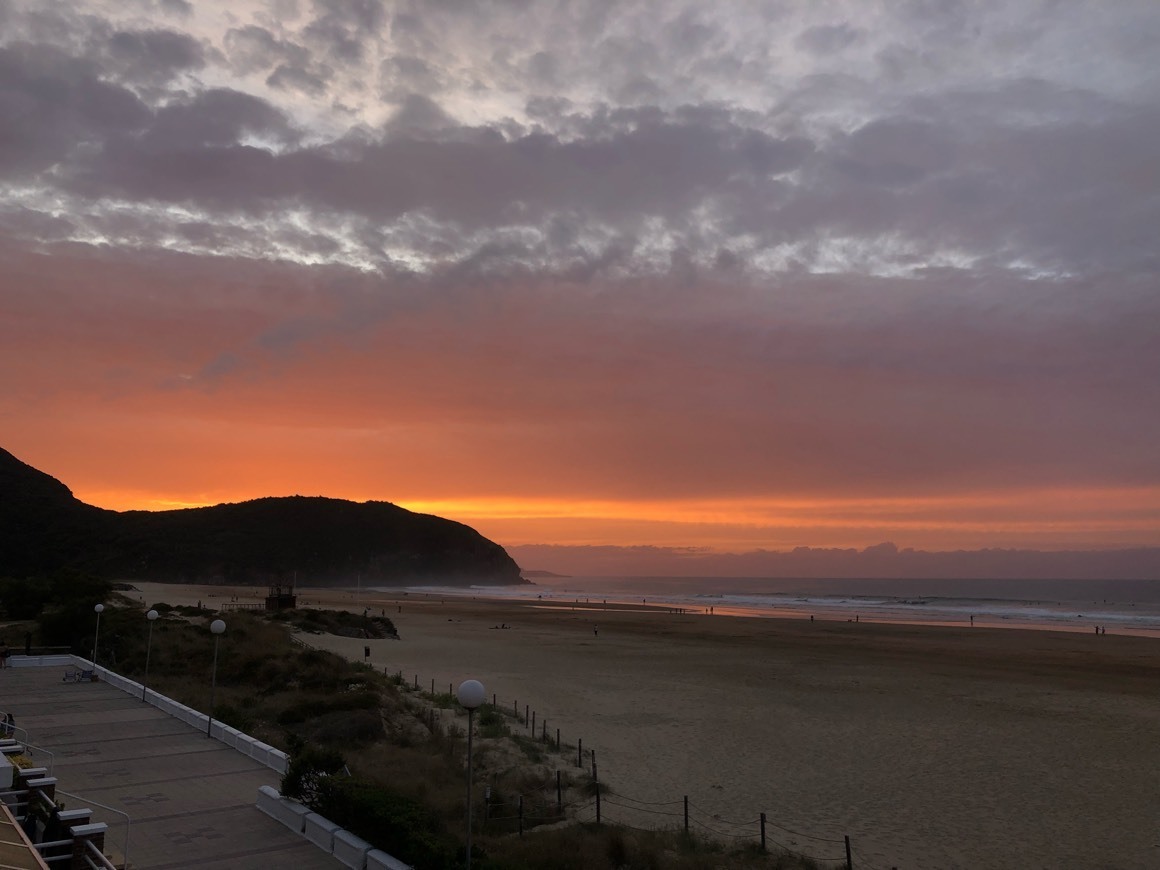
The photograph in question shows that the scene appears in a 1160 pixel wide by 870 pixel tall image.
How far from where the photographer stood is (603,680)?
34.2 m

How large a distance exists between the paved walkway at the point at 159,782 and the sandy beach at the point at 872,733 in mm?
7304

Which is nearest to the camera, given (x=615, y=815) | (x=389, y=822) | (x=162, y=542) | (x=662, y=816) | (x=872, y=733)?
(x=389, y=822)

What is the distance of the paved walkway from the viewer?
35.2 feet

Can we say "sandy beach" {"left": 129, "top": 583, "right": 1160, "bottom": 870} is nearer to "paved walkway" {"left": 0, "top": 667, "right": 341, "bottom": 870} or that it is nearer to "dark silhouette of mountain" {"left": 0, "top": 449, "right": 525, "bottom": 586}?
"paved walkway" {"left": 0, "top": 667, "right": 341, "bottom": 870}

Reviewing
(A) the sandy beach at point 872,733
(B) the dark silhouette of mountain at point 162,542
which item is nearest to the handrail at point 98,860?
(A) the sandy beach at point 872,733

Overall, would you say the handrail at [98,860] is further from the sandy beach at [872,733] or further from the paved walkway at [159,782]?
the sandy beach at [872,733]

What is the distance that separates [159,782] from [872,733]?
20166 mm

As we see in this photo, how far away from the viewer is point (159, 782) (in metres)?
14.0

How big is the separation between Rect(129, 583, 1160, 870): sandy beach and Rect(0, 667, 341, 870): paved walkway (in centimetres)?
730

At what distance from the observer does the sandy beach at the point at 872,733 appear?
16.0 m

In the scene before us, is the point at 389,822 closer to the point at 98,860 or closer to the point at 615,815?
the point at 98,860

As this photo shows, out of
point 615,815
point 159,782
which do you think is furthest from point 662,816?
point 159,782

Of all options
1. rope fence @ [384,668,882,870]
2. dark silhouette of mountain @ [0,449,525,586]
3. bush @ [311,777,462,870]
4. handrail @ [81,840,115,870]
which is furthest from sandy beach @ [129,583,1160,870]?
dark silhouette of mountain @ [0,449,525,586]

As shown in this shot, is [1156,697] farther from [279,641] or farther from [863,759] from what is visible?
[279,641]
